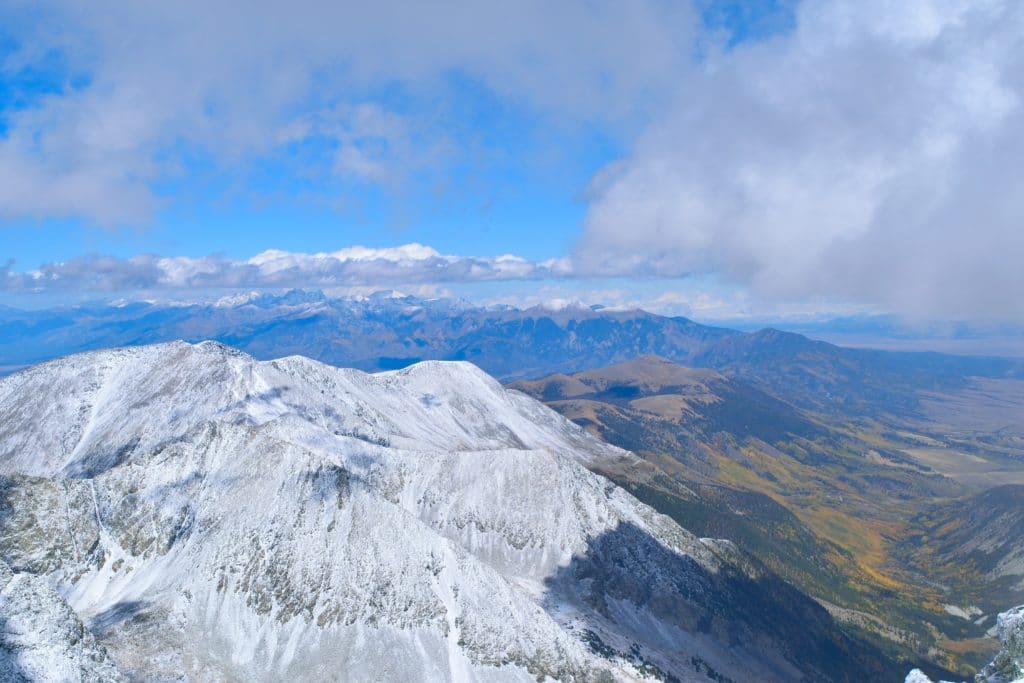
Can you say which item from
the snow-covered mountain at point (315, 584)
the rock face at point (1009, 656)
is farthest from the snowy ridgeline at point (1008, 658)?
the snow-covered mountain at point (315, 584)

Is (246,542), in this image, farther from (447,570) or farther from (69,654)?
(69,654)

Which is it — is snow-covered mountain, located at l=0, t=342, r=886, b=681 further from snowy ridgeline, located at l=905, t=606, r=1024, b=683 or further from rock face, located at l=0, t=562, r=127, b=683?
snowy ridgeline, located at l=905, t=606, r=1024, b=683

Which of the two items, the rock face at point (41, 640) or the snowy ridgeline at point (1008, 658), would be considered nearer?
the snowy ridgeline at point (1008, 658)

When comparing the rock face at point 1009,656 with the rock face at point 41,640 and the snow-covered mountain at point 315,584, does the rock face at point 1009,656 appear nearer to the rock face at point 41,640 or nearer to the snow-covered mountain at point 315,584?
the snow-covered mountain at point 315,584

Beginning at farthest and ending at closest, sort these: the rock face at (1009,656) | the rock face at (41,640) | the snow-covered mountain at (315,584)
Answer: the snow-covered mountain at (315,584)
the rock face at (41,640)
the rock face at (1009,656)

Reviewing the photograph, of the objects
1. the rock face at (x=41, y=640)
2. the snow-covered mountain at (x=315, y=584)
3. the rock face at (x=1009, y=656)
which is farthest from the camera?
the snow-covered mountain at (x=315, y=584)

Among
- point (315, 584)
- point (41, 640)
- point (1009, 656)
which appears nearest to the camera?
point (1009, 656)

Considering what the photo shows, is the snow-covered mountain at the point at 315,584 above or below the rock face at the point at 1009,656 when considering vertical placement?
below

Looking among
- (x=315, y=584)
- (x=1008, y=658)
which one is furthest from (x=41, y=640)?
(x=1008, y=658)

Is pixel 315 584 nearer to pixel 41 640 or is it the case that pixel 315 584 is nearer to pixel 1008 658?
pixel 41 640
